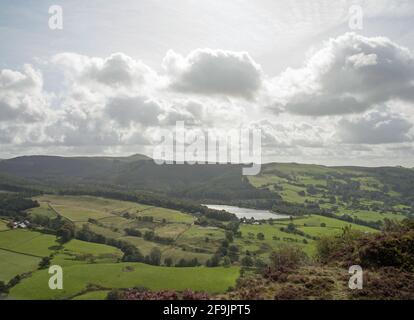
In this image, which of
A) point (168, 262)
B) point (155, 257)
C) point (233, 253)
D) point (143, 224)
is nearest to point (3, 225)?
point (143, 224)

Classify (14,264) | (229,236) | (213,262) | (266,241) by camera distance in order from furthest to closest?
(229,236) → (266,241) → (213,262) → (14,264)

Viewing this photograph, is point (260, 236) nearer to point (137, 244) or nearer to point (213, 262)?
point (213, 262)

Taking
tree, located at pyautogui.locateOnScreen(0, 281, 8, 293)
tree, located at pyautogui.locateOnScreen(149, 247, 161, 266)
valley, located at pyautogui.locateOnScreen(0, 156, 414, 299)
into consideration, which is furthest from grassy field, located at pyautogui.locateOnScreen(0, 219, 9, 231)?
tree, located at pyautogui.locateOnScreen(0, 281, 8, 293)

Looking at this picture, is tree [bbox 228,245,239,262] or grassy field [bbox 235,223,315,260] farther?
grassy field [bbox 235,223,315,260]

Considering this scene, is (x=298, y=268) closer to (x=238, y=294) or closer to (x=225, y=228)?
(x=238, y=294)

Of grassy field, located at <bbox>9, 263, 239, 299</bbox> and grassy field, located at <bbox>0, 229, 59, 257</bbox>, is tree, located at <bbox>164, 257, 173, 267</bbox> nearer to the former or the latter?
grassy field, located at <bbox>9, 263, 239, 299</bbox>

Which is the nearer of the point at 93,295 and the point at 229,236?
the point at 93,295

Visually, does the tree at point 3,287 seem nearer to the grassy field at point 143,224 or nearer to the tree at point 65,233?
the grassy field at point 143,224

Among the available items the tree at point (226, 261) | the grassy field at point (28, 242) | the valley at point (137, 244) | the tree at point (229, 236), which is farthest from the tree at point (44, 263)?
the tree at point (229, 236)
